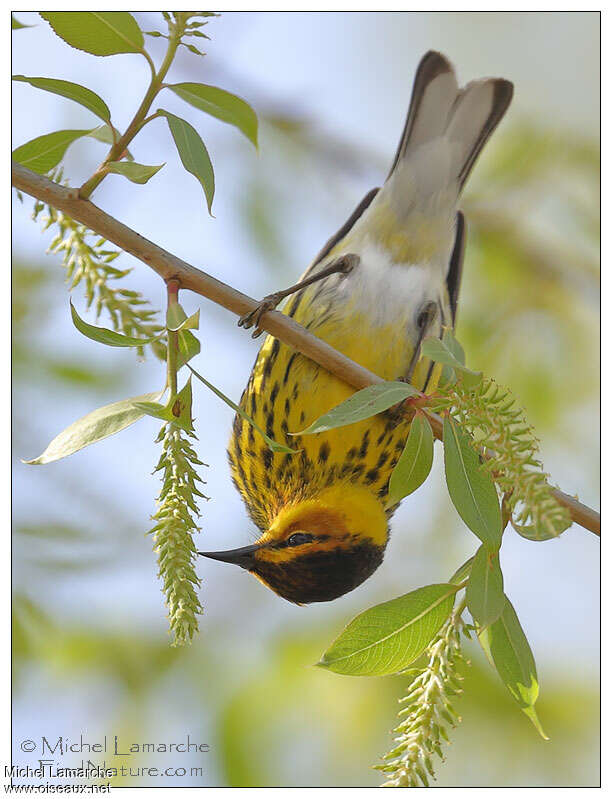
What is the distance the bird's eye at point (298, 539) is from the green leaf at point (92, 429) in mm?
1018

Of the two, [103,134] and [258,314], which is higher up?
[103,134]

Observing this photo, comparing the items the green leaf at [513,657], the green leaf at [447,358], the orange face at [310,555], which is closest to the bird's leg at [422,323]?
the orange face at [310,555]

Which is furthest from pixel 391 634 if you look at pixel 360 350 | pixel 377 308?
pixel 377 308

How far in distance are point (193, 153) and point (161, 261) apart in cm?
22

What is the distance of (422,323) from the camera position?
8.77 feet

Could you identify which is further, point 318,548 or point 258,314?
point 318,548

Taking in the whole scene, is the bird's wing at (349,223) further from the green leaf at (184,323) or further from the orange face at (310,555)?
the green leaf at (184,323)

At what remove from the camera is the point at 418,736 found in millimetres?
1301

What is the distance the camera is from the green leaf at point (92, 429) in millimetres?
1247

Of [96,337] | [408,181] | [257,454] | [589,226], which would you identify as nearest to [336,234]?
[408,181]

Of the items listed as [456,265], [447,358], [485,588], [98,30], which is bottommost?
[485,588]

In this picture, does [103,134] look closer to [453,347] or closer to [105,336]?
[105,336]

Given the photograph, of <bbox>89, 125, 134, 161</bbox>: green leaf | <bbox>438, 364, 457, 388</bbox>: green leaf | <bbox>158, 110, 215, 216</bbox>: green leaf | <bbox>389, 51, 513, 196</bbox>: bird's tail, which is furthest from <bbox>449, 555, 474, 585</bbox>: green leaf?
<bbox>389, 51, 513, 196</bbox>: bird's tail

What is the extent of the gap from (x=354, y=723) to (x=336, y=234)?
2.39m
